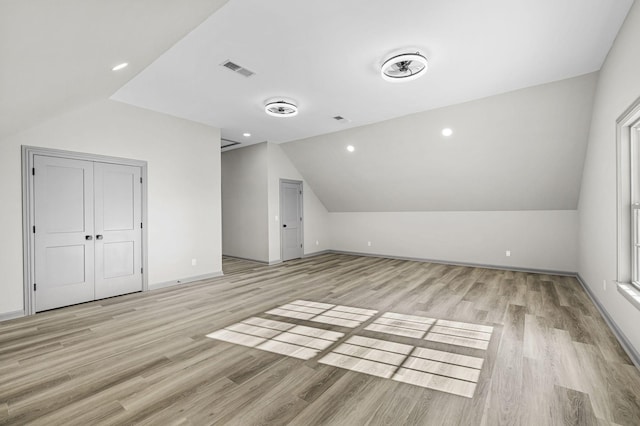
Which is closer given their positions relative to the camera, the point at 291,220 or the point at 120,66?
the point at 120,66

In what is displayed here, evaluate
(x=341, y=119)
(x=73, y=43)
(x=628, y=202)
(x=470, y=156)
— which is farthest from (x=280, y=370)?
(x=470, y=156)

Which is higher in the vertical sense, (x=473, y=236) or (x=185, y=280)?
(x=473, y=236)

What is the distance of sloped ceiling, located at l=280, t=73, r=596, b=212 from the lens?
14.6 ft

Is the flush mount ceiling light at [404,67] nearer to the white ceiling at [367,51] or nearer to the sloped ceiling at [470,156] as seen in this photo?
the white ceiling at [367,51]

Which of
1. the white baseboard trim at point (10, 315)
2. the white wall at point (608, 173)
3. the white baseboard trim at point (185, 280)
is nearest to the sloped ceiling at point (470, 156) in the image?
the white wall at point (608, 173)

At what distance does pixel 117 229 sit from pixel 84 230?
0.41m

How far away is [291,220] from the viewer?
7.77m

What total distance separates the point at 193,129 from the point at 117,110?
1.23m

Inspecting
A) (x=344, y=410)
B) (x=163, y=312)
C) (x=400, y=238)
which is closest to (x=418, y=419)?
(x=344, y=410)

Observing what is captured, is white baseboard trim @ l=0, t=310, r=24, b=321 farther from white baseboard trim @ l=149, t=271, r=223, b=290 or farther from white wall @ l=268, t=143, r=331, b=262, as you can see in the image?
white wall @ l=268, t=143, r=331, b=262

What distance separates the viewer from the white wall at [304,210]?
23.4 ft

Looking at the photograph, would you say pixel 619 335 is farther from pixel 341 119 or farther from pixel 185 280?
pixel 185 280

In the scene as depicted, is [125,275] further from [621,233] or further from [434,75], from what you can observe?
[621,233]

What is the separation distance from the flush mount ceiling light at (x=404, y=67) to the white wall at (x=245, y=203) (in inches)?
165
